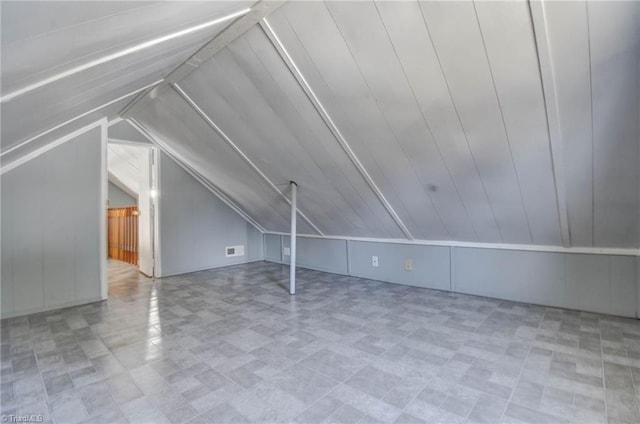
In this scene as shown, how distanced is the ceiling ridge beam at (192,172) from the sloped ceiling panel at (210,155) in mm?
121

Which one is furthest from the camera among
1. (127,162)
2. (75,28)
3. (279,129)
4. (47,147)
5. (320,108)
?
(127,162)

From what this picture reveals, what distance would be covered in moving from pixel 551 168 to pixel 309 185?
2314 millimetres

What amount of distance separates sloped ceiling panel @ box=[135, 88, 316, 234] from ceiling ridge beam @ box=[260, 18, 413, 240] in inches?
48.1

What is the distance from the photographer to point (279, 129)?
293 cm

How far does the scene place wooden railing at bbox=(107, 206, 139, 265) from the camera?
6.20m

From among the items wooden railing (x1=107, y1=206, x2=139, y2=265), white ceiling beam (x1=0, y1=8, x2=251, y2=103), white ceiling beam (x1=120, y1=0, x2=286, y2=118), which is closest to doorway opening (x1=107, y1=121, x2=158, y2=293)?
wooden railing (x1=107, y1=206, x2=139, y2=265)

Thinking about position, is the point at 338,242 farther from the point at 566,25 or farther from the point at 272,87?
the point at 566,25

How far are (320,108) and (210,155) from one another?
2.17 m

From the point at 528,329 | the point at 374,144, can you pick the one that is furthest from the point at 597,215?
the point at 374,144

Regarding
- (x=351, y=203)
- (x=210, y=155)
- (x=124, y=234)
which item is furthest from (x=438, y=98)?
(x=124, y=234)

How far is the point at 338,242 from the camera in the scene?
4875 millimetres

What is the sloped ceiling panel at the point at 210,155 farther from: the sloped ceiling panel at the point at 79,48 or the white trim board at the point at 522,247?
the white trim board at the point at 522,247

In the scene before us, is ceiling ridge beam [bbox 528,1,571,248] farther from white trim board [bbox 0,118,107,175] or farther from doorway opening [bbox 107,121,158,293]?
doorway opening [bbox 107,121,158,293]

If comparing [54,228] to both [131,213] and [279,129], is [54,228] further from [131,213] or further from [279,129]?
[131,213]
